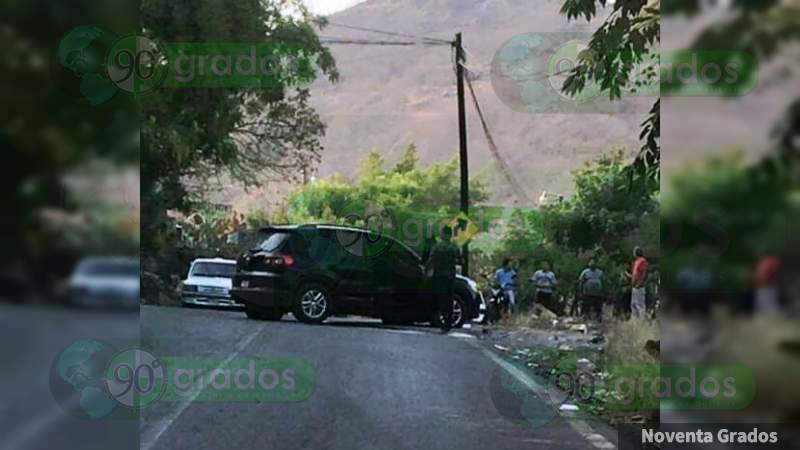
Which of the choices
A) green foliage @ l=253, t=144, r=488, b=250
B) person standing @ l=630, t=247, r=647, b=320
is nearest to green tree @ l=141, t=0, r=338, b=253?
green foliage @ l=253, t=144, r=488, b=250

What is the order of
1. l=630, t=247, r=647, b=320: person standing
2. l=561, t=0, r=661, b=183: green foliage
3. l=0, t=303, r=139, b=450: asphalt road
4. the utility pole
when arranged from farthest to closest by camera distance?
Result: the utility pole, l=561, t=0, r=661, b=183: green foliage, l=630, t=247, r=647, b=320: person standing, l=0, t=303, r=139, b=450: asphalt road

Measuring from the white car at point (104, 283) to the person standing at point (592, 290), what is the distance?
60.3 inches

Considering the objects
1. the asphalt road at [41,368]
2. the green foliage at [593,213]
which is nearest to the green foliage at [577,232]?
the green foliage at [593,213]

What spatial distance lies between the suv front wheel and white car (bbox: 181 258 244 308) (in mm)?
194

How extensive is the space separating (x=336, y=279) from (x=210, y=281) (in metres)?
0.41

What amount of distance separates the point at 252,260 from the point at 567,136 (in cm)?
106

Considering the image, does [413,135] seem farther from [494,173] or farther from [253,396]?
[253,396]

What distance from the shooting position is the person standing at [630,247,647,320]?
2764mm

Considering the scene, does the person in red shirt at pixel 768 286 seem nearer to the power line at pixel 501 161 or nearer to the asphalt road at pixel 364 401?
the power line at pixel 501 161

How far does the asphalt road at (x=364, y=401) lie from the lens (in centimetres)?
295

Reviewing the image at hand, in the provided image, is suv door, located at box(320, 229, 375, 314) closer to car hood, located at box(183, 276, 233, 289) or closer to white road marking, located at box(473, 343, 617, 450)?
car hood, located at box(183, 276, 233, 289)

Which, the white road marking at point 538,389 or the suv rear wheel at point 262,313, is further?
the white road marking at point 538,389

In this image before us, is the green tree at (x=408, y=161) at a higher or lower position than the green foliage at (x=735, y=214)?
higher

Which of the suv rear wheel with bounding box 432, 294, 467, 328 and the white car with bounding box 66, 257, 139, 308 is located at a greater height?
the white car with bounding box 66, 257, 139, 308
